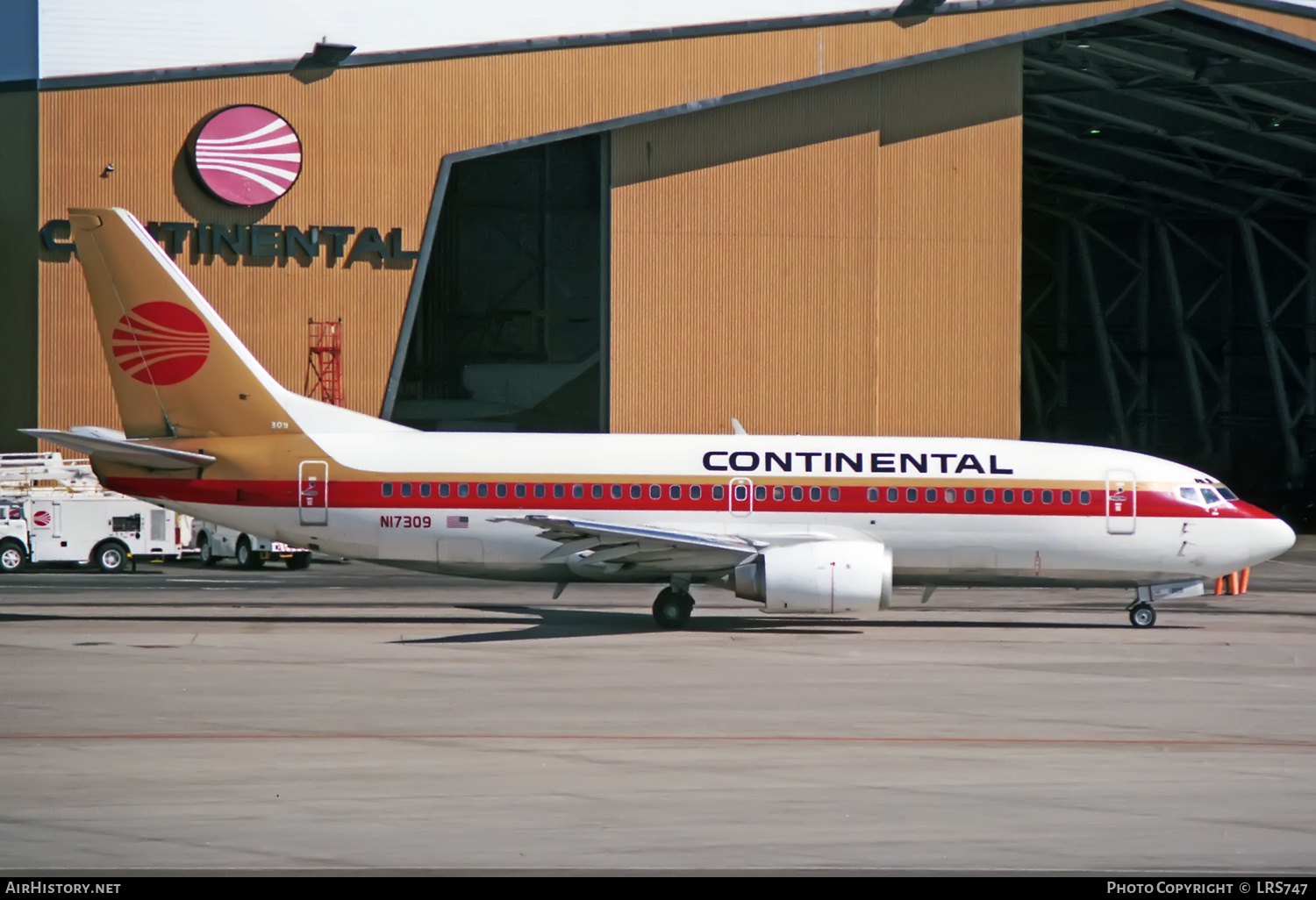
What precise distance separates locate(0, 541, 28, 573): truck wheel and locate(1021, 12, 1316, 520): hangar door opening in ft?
134

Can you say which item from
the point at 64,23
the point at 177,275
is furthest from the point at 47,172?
the point at 177,275

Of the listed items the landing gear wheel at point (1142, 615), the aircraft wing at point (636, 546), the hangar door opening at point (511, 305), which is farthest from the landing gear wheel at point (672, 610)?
the hangar door opening at point (511, 305)

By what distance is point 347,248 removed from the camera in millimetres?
46750

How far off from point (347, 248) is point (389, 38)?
250 inches

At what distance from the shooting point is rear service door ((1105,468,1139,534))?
93.9 feet

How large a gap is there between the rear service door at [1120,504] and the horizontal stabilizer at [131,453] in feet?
54.6

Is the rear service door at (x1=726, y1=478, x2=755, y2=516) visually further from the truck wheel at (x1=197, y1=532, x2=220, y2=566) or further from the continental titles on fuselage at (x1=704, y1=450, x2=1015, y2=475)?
the truck wheel at (x1=197, y1=532, x2=220, y2=566)

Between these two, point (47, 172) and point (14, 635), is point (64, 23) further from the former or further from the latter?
point (14, 635)

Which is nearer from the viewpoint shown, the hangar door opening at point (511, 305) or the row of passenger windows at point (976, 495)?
Answer: the row of passenger windows at point (976, 495)

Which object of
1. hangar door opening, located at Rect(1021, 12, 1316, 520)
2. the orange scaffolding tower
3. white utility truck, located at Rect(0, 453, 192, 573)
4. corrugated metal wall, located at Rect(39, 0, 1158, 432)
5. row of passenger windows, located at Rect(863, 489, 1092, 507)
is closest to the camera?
row of passenger windows, located at Rect(863, 489, 1092, 507)

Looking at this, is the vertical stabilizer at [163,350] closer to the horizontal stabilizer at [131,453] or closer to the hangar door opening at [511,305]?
the horizontal stabilizer at [131,453]

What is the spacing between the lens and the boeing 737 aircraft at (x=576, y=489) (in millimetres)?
28344

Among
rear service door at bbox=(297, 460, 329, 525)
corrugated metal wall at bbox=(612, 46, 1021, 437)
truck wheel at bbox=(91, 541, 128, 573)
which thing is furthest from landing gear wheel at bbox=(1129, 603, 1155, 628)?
truck wheel at bbox=(91, 541, 128, 573)

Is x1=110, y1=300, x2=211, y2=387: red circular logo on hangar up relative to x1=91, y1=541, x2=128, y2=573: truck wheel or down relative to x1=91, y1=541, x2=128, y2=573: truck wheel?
up
